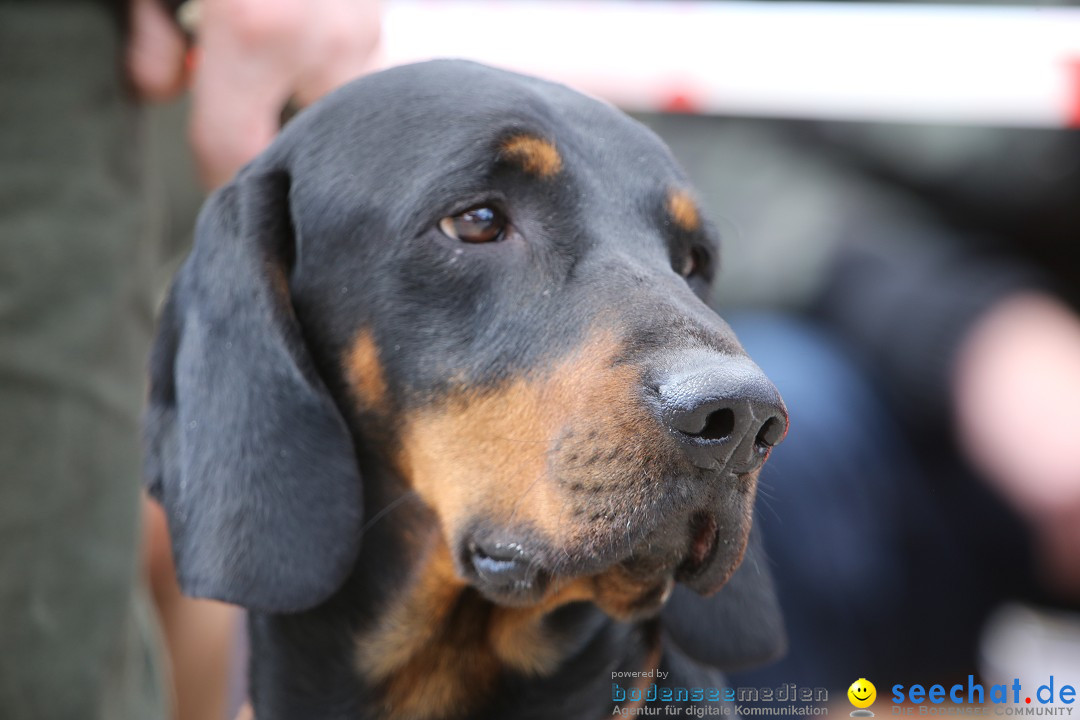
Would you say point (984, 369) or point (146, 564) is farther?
point (984, 369)

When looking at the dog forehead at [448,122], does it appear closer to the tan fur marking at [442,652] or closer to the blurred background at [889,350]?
the tan fur marking at [442,652]

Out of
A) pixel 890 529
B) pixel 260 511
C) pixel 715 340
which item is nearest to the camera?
pixel 715 340

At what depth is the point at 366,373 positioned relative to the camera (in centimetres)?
214

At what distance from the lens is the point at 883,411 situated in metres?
4.36

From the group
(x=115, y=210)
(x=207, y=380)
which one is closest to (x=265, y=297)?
(x=207, y=380)

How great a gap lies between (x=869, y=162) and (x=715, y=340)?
419 centimetres

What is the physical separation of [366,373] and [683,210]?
72cm

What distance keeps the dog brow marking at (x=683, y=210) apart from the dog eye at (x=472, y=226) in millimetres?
384

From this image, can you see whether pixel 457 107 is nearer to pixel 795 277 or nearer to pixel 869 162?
pixel 795 277

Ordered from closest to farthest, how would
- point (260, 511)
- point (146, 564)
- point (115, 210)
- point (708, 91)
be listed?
point (260, 511) → point (115, 210) → point (146, 564) → point (708, 91)

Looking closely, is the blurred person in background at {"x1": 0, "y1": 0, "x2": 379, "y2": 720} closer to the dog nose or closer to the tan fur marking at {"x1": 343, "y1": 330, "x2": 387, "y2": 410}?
the tan fur marking at {"x1": 343, "y1": 330, "x2": 387, "y2": 410}

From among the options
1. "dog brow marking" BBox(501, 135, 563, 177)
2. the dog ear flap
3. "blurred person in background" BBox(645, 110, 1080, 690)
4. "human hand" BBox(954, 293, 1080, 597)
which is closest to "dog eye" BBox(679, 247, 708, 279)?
"dog brow marking" BBox(501, 135, 563, 177)

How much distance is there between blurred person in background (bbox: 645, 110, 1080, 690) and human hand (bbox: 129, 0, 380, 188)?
4.51 feet

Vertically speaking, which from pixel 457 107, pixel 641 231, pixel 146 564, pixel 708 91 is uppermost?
pixel 457 107
